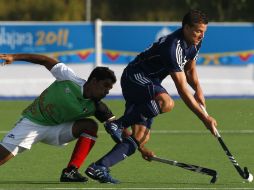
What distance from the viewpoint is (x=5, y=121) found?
1659 cm

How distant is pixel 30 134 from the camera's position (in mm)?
9492

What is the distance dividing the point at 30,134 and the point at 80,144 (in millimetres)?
473

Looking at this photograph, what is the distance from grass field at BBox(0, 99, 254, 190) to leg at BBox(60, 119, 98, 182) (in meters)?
0.11

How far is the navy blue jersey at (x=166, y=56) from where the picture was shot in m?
9.33

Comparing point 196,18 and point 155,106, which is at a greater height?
point 196,18

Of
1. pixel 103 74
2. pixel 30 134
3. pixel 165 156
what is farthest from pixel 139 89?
pixel 165 156

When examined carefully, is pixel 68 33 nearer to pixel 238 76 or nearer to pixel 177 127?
pixel 238 76

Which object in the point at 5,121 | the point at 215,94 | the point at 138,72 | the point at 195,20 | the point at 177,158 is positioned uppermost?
the point at 195,20

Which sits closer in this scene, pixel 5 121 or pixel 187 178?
pixel 187 178

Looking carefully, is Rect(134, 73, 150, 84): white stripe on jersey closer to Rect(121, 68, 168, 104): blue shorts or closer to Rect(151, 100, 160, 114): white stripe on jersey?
Rect(121, 68, 168, 104): blue shorts

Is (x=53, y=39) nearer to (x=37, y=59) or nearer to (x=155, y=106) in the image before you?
(x=155, y=106)

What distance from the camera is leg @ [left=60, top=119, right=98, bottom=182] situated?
943 cm

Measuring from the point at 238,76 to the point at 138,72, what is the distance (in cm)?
1315

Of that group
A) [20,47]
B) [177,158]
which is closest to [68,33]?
[20,47]
